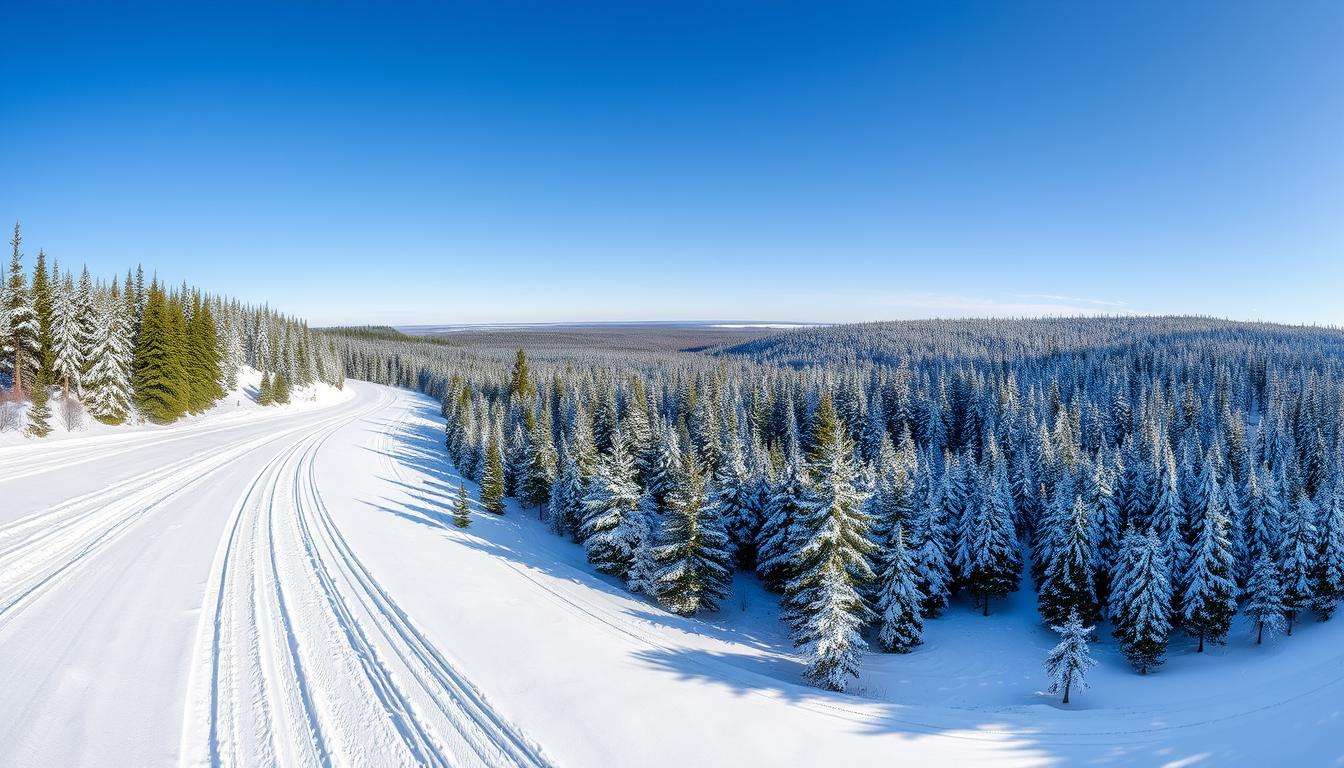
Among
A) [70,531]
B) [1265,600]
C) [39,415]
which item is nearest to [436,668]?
[70,531]

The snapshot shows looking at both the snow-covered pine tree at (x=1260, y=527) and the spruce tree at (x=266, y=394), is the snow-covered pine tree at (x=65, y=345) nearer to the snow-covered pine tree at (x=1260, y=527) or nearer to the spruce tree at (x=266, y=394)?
the spruce tree at (x=266, y=394)

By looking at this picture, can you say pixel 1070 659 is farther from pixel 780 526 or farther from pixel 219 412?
pixel 219 412

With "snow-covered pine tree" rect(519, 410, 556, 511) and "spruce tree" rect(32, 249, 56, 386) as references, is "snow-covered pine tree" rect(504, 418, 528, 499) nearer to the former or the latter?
"snow-covered pine tree" rect(519, 410, 556, 511)

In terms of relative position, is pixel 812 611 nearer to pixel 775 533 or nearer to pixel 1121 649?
pixel 775 533

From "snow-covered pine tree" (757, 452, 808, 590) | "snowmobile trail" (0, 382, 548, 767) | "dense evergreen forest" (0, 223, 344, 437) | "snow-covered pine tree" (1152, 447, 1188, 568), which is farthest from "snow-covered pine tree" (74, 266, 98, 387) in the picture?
"snow-covered pine tree" (1152, 447, 1188, 568)

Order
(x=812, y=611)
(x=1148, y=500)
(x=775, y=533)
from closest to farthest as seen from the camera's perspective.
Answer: (x=812, y=611) → (x=775, y=533) → (x=1148, y=500)

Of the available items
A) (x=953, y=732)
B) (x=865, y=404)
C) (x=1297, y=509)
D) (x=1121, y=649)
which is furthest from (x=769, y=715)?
(x=865, y=404)

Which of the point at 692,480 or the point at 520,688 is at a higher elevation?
the point at 692,480

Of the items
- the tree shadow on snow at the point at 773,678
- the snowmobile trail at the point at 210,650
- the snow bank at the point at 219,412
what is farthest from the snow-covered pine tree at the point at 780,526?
the snow bank at the point at 219,412
